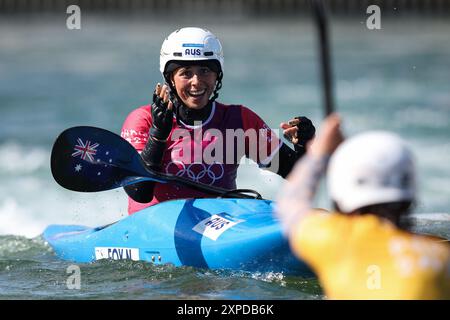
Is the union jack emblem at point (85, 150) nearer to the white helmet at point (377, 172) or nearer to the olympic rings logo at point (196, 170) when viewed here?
the olympic rings logo at point (196, 170)

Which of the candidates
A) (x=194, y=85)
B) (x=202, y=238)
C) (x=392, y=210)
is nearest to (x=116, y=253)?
(x=202, y=238)

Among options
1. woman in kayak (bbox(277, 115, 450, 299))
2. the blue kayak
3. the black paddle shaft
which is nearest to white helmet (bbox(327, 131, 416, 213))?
woman in kayak (bbox(277, 115, 450, 299))

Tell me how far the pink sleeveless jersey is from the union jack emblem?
0.22 meters

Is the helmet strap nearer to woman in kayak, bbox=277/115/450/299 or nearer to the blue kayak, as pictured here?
the blue kayak

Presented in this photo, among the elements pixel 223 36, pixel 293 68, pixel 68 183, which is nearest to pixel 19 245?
pixel 68 183

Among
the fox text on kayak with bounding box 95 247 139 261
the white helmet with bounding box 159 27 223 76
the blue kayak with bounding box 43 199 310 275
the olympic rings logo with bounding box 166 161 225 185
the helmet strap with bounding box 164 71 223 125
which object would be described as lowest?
the fox text on kayak with bounding box 95 247 139 261

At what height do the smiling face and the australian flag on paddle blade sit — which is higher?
the smiling face

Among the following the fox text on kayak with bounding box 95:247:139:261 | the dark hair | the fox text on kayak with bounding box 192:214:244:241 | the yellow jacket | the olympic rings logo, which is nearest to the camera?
the yellow jacket

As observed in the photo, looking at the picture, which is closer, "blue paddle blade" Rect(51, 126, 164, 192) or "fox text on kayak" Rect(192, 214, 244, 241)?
"fox text on kayak" Rect(192, 214, 244, 241)

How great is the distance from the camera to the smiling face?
5785mm

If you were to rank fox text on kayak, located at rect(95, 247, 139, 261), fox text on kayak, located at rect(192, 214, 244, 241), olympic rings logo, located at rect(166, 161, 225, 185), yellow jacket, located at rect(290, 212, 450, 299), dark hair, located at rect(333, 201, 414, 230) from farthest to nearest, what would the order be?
olympic rings logo, located at rect(166, 161, 225, 185), fox text on kayak, located at rect(95, 247, 139, 261), fox text on kayak, located at rect(192, 214, 244, 241), dark hair, located at rect(333, 201, 414, 230), yellow jacket, located at rect(290, 212, 450, 299)

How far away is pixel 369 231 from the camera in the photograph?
257cm
